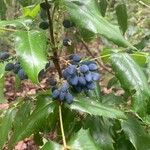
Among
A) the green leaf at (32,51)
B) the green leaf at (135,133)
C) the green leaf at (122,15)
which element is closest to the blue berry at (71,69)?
the green leaf at (32,51)

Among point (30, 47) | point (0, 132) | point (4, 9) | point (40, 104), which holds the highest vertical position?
point (30, 47)

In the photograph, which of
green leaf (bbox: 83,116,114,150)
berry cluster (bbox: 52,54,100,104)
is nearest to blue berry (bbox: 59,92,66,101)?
berry cluster (bbox: 52,54,100,104)

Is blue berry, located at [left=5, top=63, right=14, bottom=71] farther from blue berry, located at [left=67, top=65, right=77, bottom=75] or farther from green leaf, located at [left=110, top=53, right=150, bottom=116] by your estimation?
green leaf, located at [left=110, top=53, right=150, bottom=116]

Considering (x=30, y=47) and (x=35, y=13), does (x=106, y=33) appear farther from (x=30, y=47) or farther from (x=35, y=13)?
(x=35, y=13)

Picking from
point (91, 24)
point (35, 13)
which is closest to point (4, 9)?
point (35, 13)

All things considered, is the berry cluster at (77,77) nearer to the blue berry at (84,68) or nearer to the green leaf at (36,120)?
the blue berry at (84,68)
